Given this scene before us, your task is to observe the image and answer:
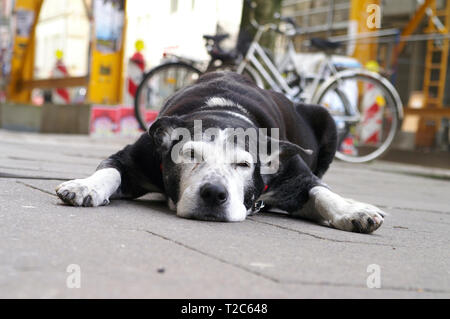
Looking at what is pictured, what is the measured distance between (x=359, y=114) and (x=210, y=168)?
18.4ft

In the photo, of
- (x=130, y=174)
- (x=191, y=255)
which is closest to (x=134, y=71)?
(x=130, y=174)

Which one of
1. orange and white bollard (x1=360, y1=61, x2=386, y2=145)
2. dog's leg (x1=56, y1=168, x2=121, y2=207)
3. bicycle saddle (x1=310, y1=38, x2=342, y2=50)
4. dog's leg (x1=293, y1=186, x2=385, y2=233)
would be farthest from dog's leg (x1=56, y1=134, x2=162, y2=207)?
orange and white bollard (x1=360, y1=61, x2=386, y2=145)

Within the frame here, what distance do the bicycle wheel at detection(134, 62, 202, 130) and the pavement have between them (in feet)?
13.6

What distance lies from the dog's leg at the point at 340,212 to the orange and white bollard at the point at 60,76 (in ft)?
35.7

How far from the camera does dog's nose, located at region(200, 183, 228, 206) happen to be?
2984 millimetres

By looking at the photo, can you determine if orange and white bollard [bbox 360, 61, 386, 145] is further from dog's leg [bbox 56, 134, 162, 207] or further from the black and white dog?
dog's leg [bbox 56, 134, 162, 207]

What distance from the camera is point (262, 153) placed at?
340cm

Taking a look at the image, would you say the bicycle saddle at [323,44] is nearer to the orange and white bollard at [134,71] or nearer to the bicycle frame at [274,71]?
the bicycle frame at [274,71]

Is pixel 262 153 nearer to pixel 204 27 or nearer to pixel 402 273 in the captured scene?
pixel 402 273

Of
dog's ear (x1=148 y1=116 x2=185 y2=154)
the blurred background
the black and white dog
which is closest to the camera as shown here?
the black and white dog

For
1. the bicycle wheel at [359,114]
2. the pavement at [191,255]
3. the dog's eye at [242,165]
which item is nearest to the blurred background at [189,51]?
the bicycle wheel at [359,114]

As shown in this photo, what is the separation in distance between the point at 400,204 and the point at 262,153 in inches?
76.7

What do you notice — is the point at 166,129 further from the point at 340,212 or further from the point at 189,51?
the point at 189,51

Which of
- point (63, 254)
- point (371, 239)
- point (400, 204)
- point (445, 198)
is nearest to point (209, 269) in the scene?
point (63, 254)
